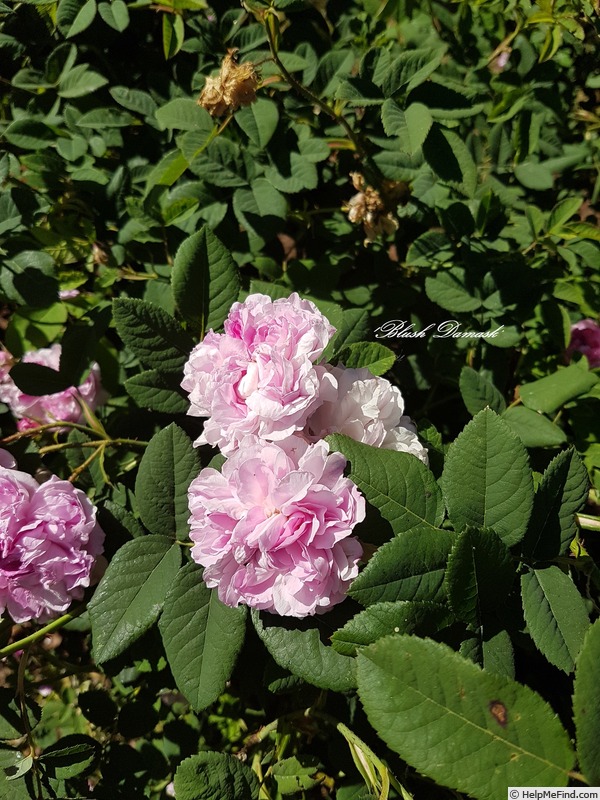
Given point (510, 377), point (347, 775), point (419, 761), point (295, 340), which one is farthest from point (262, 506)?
point (510, 377)

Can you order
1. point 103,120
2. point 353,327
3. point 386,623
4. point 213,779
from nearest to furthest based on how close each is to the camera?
point 386,623 < point 213,779 < point 353,327 < point 103,120

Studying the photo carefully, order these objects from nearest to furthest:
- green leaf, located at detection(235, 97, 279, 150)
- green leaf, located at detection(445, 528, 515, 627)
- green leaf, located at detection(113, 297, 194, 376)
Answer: green leaf, located at detection(445, 528, 515, 627)
green leaf, located at detection(113, 297, 194, 376)
green leaf, located at detection(235, 97, 279, 150)

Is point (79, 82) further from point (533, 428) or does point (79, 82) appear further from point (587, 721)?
point (587, 721)

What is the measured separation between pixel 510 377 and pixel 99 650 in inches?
45.5

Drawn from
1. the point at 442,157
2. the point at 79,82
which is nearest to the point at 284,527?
the point at 442,157

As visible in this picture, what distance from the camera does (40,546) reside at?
3.28 ft

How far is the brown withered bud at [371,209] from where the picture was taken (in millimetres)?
1398

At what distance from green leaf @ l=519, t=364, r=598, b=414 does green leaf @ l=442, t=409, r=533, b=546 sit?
501mm

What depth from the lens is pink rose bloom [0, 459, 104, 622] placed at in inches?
38.9

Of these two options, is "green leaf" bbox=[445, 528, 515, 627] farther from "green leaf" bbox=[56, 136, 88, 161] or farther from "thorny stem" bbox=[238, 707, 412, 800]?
"green leaf" bbox=[56, 136, 88, 161]

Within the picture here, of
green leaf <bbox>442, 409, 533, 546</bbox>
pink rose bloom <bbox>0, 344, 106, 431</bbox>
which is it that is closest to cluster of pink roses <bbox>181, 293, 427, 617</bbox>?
green leaf <bbox>442, 409, 533, 546</bbox>

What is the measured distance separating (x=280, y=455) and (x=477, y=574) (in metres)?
0.27

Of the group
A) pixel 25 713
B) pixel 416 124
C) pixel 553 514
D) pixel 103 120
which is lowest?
pixel 25 713

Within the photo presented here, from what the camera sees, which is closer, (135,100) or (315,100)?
(315,100)
